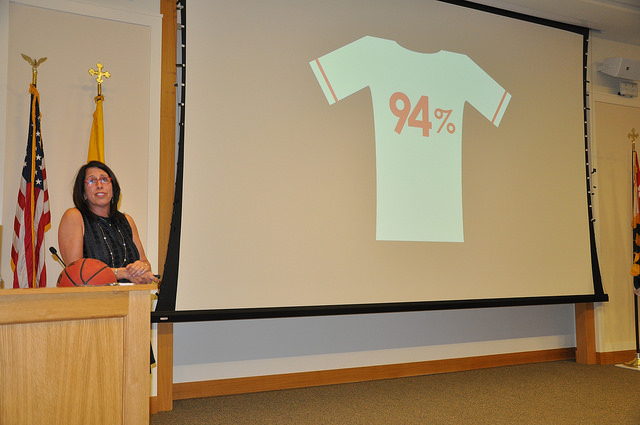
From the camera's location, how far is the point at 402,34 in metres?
4.15

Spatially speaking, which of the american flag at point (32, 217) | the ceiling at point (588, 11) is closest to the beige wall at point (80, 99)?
the american flag at point (32, 217)

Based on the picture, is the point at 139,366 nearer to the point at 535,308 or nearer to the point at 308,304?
the point at 308,304

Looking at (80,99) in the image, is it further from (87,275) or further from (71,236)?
(87,275)

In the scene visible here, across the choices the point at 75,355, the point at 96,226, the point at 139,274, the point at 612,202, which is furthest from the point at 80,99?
the point at 612,202

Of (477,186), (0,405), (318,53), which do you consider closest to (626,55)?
(477,186)

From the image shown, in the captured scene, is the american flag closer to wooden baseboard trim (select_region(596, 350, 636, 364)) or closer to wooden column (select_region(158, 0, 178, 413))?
wooden column (select_region(158, 0, 178, 413))

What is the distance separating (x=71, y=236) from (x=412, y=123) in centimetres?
253

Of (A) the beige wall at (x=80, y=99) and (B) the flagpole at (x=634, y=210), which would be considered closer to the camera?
(A) the beige wall at (x=80, y=99)

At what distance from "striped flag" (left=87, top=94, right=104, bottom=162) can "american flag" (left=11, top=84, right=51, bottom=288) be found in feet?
0.87

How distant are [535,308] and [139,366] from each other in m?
4.17

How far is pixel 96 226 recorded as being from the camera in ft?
8.75

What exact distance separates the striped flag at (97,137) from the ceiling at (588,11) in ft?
10.0

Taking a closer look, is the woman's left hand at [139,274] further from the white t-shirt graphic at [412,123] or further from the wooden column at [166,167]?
the white t-shirt graphic at [412,123]

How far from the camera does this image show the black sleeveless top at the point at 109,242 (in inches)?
103
